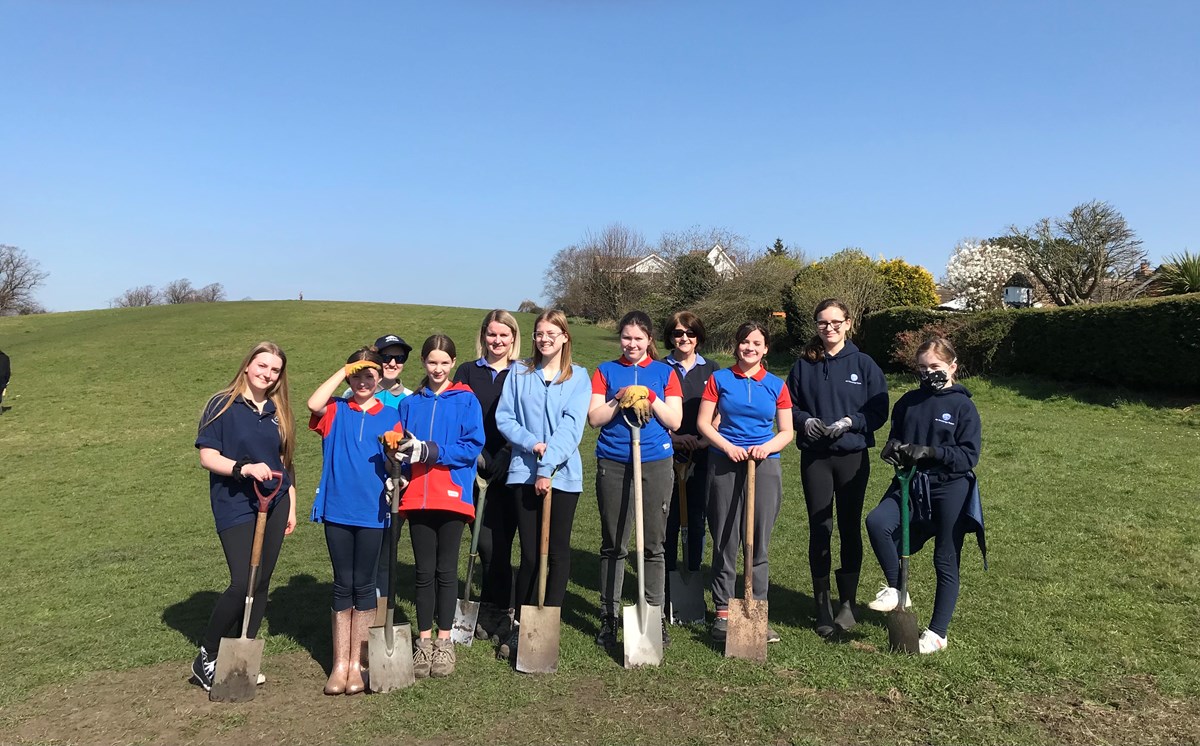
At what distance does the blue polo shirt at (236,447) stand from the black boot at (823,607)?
11.2ft

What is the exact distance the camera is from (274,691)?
4.29 metres

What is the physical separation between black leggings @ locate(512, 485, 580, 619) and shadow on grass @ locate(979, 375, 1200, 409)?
12649mm

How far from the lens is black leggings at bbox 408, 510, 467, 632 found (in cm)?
439

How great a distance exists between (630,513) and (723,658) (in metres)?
1.01

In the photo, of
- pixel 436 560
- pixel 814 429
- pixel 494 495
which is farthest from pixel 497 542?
pixel 814 429

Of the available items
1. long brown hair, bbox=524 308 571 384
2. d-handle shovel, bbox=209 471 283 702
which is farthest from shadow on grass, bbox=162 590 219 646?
long brown hair, bbox=524 308 571 384

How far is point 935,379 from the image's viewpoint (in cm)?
457

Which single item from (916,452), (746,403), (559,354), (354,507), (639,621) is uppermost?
(559,354)

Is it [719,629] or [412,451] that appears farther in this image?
[719,629]

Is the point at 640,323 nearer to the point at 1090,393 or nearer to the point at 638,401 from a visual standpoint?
→ the point at 638,401

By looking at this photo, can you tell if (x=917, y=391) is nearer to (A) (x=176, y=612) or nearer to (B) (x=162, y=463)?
(A) (x=176, y=612)

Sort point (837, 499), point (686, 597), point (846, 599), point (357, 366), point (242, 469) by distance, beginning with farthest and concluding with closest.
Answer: point (686, 597) → point (846, 599) → point (837, 499) → point (357, 366) → point (242, 469)

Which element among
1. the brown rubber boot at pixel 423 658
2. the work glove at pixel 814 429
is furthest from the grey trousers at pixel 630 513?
the brown rubber boot at pixel 423 658

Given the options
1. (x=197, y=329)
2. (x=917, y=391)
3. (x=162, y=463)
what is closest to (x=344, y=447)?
(x=917, y=391)
